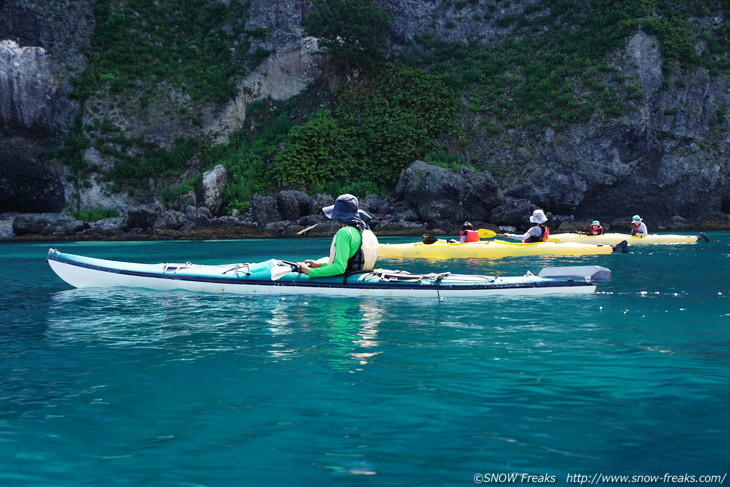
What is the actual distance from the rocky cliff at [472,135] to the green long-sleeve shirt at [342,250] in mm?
20919

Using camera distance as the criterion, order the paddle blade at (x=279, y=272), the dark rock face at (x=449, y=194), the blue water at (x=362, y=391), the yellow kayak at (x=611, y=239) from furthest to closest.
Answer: the dark rock face at (x=449, y=194) → the yellow kayak at (x=611, y=239) → the paddle blade at (x=279, y=272) → the blue water at (x=362, y=391)

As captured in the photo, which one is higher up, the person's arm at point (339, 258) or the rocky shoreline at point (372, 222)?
the rocky shoreline at point (372, 222)

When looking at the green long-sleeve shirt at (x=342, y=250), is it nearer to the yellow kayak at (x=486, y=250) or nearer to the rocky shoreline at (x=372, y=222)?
the yellow kayak at (x=486, y=250)

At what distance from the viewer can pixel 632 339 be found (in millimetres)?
5977

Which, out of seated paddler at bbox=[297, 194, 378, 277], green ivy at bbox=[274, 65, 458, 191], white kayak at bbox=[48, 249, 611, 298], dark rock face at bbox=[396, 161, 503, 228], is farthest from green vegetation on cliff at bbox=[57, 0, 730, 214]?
seated paddler at bbox=[297, 194, 378, 277]

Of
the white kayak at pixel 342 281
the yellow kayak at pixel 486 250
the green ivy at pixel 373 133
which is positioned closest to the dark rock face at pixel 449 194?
the green ivy at pixel 373 133

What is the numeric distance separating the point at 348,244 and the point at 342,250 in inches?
5.1

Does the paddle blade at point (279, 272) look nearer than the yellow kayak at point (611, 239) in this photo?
Yes

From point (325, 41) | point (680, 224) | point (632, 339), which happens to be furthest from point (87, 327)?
point (325, 41)

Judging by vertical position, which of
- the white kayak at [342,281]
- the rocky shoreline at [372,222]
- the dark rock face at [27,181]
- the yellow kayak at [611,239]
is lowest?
the white kayak at [342,281]

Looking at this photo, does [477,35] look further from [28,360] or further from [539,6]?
[28,360]

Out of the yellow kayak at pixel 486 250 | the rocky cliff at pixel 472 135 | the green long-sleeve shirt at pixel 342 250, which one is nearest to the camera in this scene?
the green long-sleeve shirt at pixel 342 250

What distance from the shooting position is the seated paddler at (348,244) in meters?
7.66

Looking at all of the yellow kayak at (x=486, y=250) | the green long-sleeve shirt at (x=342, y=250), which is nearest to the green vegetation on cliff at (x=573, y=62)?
the yellow kayak at (x=486, y=250)
